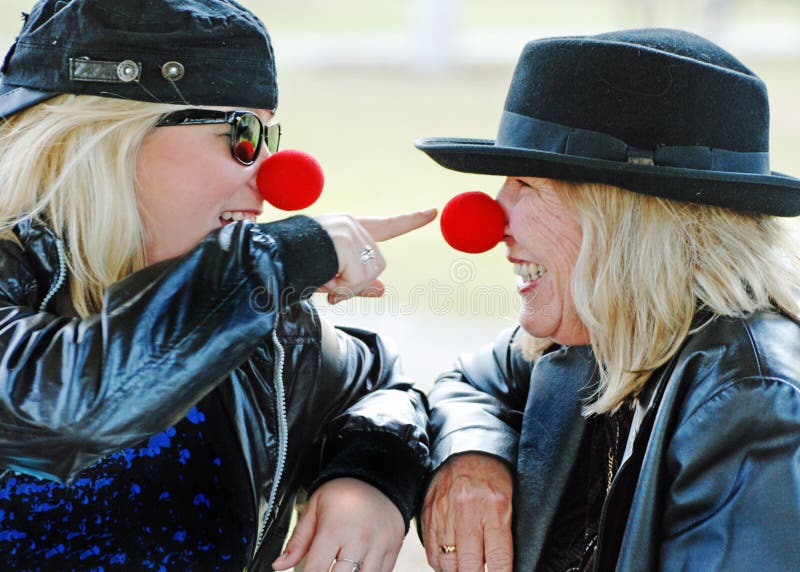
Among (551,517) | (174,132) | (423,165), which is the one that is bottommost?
(423,165)

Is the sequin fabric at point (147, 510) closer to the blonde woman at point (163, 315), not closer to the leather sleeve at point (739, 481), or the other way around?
the blonde woman at point (163, 315)

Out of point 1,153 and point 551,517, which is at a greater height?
point 1,153

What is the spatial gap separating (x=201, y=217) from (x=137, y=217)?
10cm

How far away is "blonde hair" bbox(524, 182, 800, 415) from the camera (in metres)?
1.53

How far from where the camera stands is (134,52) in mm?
1518

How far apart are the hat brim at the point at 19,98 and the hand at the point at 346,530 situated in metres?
0.77

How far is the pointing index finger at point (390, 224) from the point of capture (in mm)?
1498

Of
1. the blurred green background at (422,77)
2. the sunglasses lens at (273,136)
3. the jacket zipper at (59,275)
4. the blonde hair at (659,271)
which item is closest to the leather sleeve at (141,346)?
the jacket zipper at (59,275)

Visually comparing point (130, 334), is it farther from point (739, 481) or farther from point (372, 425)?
point (739, 481)

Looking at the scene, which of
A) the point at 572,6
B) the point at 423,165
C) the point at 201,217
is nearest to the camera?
the point at 201,217

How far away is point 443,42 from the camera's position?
44.1ft

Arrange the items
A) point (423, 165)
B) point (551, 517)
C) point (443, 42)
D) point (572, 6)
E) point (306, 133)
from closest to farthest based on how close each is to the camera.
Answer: point (551, 517)
point (423, 165)
point (306, 133)
point (443, 42)
point (572, 6)

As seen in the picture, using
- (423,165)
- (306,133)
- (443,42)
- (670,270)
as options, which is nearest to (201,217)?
(670,270)

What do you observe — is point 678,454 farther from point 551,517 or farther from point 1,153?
point 1,153
